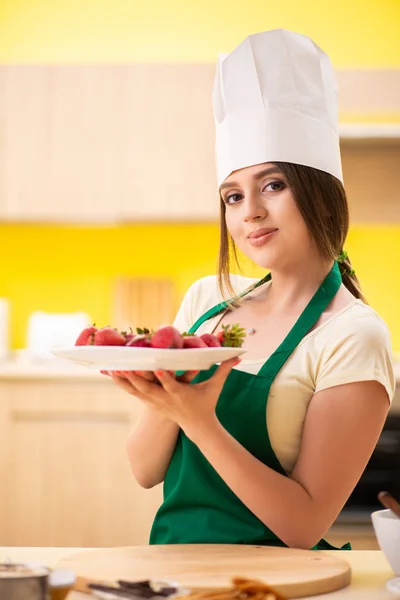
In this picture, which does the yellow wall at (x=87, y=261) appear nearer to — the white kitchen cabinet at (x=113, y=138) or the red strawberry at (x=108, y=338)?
the white kitchen cabinet at (x=113, y=138)

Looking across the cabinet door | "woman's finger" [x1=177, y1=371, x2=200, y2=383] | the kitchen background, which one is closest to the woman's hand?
"woman's finger" [x1=177, y1=371, x2=200, y2=383]

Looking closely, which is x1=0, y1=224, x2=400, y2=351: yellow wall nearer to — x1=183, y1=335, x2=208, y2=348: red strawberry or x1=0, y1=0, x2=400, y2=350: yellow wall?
x1=0, y1=0, x2=400, y2=350: yellow wall

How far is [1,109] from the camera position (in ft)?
11.1

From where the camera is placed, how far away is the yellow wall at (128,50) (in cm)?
376

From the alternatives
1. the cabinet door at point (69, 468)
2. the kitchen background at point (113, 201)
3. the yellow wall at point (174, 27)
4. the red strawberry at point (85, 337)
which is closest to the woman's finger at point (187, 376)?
the red strawberry at point (85, 337)

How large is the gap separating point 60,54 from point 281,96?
8.83ft

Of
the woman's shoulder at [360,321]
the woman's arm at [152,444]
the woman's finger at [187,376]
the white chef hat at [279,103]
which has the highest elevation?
the white chef hat at [279,103]

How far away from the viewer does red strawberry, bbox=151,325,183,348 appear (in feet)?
3.39

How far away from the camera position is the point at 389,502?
920 millimetres

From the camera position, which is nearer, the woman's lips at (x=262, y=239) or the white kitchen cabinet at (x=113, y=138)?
the woman's lips at (x=262, y=239)

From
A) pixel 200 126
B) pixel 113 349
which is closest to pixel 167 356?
pixel 113 349

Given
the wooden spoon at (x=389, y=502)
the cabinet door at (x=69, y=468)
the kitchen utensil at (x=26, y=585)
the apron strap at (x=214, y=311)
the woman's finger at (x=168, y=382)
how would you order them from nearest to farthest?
the kitchen utensil at (x=26, y=585) → the wooden spoon at (x=389, y=502) → the woman's finger at (x=168, y=382) → the apron strap at (x=214, y=311) → the cabinet door at (x=69, y=468)

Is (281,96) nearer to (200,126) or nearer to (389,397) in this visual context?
(389,397)

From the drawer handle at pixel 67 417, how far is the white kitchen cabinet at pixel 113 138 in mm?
812
